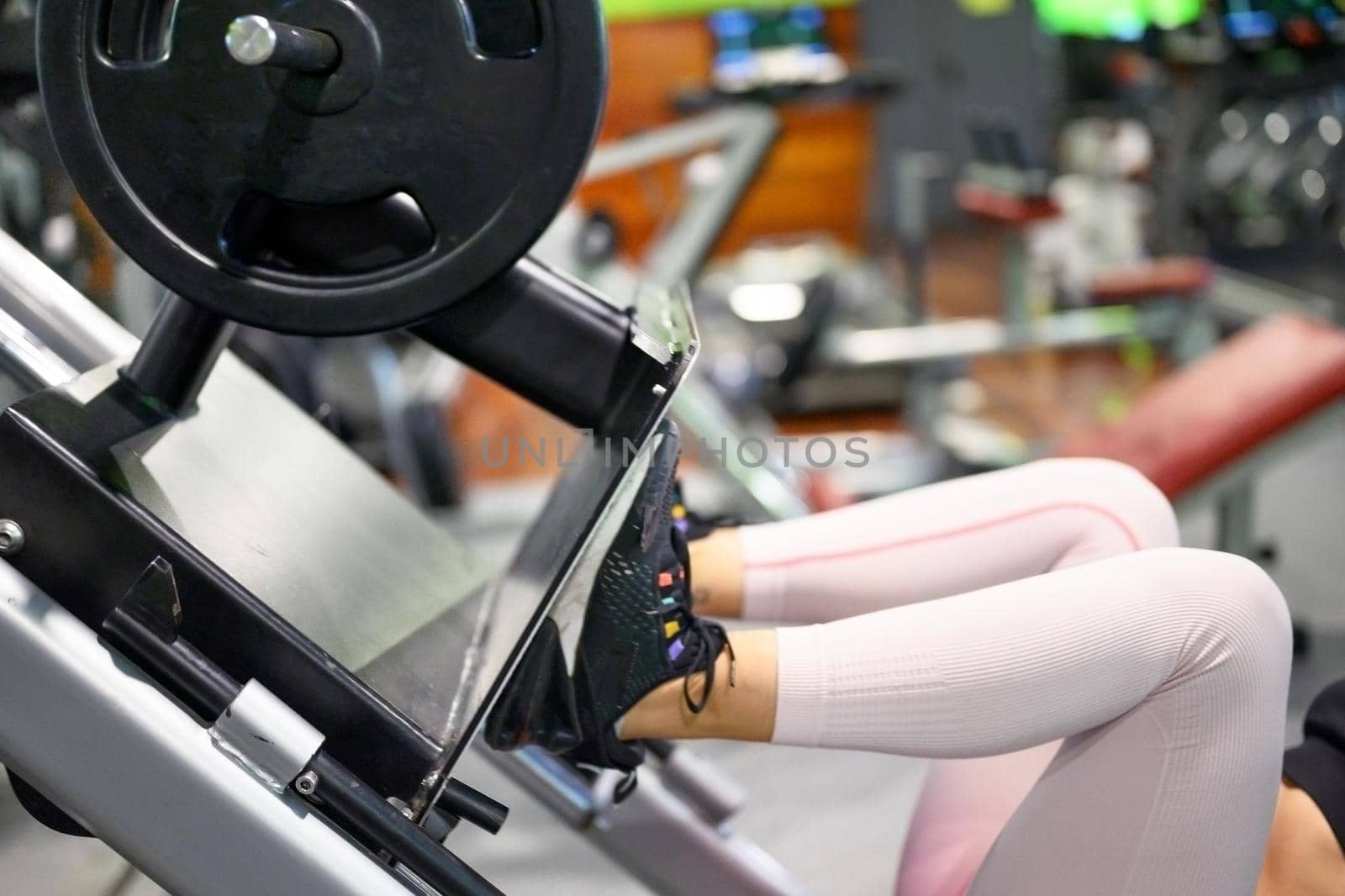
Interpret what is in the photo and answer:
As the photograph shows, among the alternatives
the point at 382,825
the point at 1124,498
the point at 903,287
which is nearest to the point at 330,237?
the point at 382,825

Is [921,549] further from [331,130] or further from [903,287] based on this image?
[903,287]

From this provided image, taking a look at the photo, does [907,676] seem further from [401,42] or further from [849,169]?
[849,169]

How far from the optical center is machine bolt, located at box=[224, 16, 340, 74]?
2.15ft

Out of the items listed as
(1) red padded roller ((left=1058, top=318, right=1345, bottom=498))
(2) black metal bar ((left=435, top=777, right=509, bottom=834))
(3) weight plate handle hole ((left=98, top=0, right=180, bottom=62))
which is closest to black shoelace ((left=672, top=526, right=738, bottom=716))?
(2) black metal bar ((left=435, top=777, right=509, bottom=834))

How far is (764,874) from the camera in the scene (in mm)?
1148

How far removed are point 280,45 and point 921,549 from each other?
0.66 metres

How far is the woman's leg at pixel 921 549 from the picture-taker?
3.46 ft

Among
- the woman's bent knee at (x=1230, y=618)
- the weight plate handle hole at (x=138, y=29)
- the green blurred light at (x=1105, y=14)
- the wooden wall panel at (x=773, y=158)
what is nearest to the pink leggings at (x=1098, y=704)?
the woman's bent knee at (x=1230, y=618)

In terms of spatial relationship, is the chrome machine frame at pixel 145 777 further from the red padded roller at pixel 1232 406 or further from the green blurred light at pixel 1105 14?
the green blurred light at pixel 1105 14

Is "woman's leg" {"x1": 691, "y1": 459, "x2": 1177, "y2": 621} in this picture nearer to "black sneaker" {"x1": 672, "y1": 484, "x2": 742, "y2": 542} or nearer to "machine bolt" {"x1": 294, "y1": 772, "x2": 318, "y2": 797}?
"black sneaker" {"x1": 672, "y1": 484, "x2": 742, "y2": 542}

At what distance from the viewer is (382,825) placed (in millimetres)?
744

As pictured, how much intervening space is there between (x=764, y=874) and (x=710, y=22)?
5.99 metres

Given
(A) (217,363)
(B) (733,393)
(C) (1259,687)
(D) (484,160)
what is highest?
(D) (484,160)

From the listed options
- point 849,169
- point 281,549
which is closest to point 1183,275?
point 281,549
